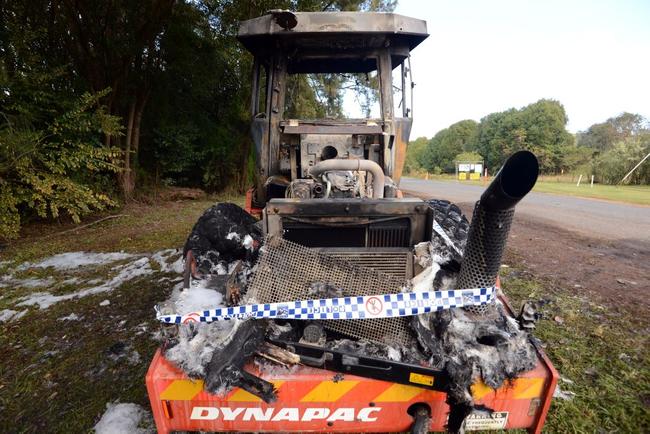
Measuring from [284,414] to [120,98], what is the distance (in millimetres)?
10921

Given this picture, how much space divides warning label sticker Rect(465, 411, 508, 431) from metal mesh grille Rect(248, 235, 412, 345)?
0.47m

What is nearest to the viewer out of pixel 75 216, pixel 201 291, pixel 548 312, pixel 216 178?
pixel 201 291

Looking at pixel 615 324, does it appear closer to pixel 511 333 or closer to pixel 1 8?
pixel 511 333

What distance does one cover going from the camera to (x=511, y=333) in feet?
6.33

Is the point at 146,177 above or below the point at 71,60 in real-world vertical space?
below

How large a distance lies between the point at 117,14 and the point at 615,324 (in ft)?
36.1

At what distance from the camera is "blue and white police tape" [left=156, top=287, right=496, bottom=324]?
194 cm

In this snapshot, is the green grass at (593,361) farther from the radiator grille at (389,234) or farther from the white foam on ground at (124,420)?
the white foam on ground at (124,420)

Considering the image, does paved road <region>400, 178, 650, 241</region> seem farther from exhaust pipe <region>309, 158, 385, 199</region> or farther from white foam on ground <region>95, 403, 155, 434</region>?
white foam on ground <region>95, 403, 155, 434</region>

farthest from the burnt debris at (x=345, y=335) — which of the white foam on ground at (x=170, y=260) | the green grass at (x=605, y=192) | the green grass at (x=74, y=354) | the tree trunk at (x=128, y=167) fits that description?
the green grass at (x=605, y=192)

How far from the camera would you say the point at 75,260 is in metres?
5.52

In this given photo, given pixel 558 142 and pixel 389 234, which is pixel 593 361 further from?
pixel 558 142

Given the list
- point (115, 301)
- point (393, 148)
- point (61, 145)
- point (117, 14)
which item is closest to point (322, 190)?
point (393, 148)

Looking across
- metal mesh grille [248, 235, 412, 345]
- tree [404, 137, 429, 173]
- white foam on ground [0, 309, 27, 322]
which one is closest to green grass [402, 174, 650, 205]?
metal mesh grille [248, 235, 412, 345]
